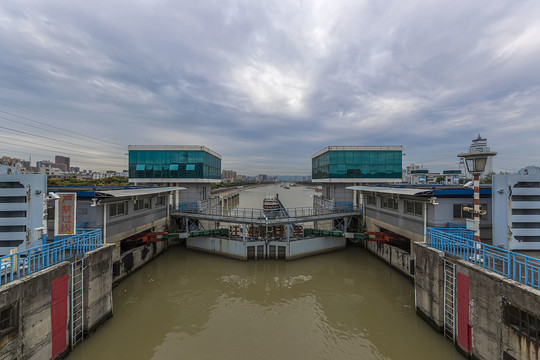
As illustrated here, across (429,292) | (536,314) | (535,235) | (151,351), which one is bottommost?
(151,351)

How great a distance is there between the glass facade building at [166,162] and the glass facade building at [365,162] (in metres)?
17.4

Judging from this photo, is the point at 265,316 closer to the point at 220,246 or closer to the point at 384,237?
the point at 220,246

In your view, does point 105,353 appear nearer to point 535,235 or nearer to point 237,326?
point 237,326

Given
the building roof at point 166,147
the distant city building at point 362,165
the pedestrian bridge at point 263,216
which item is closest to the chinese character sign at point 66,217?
the pedestrian bridge at point 263,216

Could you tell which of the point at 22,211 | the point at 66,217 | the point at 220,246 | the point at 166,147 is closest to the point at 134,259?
the point at 220,246

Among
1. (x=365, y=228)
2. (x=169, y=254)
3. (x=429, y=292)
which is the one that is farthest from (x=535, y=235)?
(x=169, y=254)

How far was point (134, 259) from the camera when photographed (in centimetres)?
1634

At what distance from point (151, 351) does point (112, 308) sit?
13.5ft

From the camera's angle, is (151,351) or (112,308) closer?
(151,351)

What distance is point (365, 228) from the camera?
22.4 metres

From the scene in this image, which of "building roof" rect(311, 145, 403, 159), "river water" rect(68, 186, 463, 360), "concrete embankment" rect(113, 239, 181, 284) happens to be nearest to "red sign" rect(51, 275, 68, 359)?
"river water" rect(68, 186, 463, 360)

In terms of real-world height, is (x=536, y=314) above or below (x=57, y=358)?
above

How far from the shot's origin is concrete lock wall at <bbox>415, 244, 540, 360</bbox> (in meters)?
6.63

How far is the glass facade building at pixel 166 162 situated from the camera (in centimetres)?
2830
